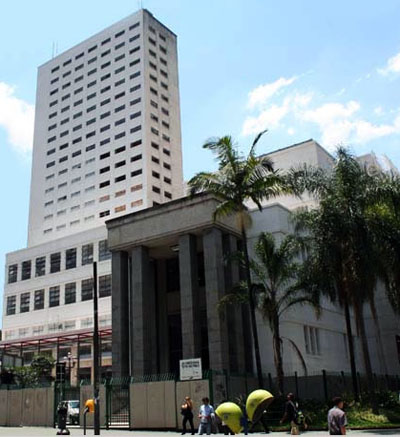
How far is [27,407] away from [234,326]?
41.8 ft

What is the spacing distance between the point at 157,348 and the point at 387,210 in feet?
60.4

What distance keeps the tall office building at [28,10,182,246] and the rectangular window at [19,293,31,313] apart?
23.3 meters

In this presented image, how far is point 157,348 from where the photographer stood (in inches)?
1479

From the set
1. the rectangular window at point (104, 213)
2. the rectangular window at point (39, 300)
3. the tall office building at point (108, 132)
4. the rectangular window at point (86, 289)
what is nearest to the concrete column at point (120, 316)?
the rectangular window at point (86, 289)

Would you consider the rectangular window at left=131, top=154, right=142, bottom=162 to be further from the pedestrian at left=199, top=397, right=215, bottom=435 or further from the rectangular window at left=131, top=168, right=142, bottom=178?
the pedestrian at left=199, top=397, right=215, bottom=435

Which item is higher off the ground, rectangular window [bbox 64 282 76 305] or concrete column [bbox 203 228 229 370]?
rectangular window [bbox 64 282 76 305]

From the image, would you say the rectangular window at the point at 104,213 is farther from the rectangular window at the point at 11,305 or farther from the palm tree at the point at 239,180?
the palm tree at the point at 239,180

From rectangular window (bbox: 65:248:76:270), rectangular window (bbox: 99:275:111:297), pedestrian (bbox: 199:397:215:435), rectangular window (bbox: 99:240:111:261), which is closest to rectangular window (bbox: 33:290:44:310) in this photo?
rectangular window (bbox: 65:248:76:270)

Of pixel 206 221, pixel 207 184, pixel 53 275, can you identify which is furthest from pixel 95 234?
pixel 207 184

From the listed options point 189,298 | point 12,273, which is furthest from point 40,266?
point 189,298

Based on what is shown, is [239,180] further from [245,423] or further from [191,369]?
[245,423]

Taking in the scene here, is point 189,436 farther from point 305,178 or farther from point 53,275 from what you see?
point 53,275

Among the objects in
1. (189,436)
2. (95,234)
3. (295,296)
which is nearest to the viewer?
(189,436)

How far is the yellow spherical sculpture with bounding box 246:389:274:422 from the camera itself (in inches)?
783
